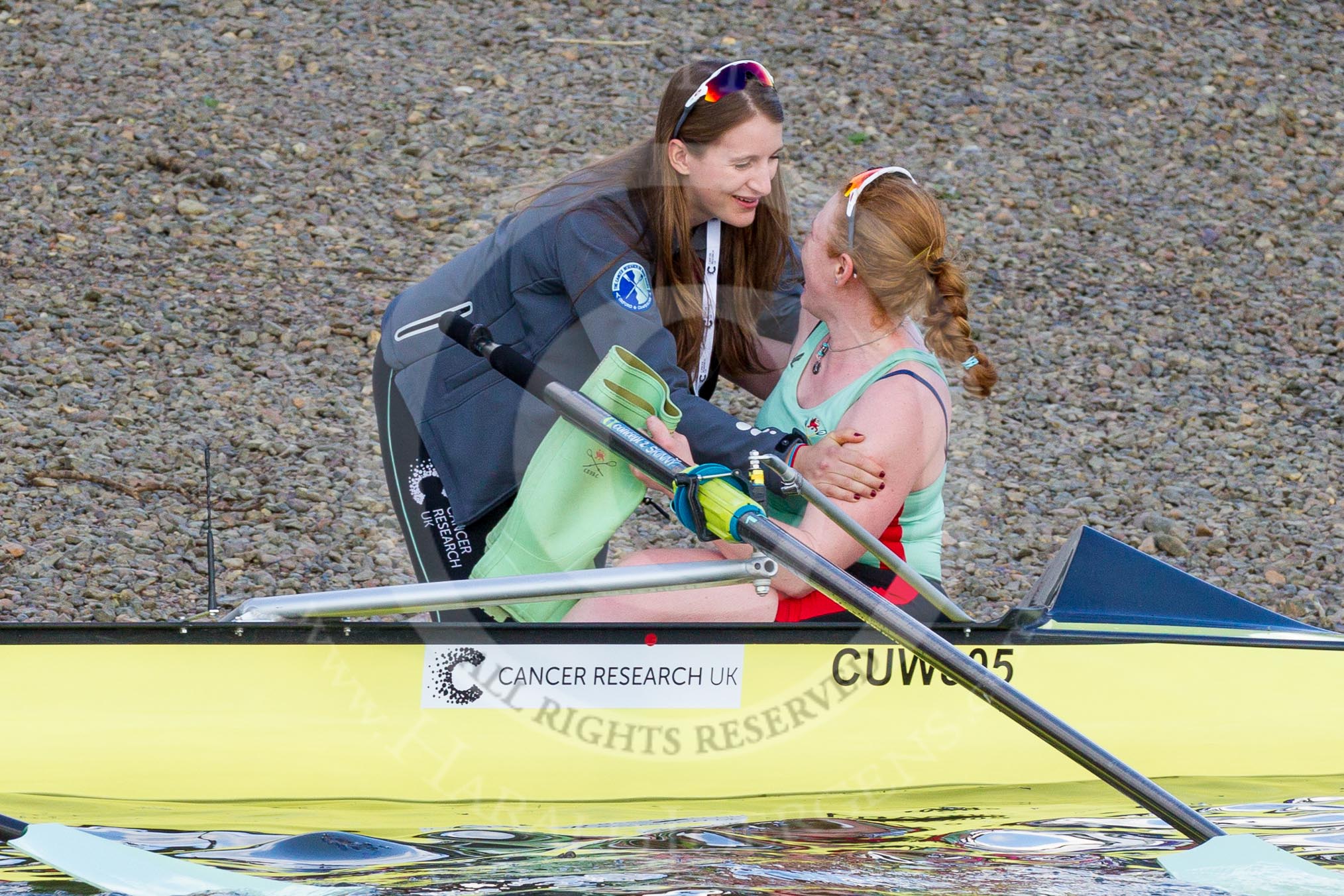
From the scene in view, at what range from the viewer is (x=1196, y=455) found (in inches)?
295

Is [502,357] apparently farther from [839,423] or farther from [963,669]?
[963,669]

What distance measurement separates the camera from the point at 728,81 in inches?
131

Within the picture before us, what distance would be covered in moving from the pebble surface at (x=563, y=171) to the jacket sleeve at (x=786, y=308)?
0.91m

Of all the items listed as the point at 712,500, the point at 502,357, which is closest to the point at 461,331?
the point at 502,357

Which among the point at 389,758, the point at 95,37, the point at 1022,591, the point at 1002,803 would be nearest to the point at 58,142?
the point at 95,37

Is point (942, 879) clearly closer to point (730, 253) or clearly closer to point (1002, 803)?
point (1002, 803)

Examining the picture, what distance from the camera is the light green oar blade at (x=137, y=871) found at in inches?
113

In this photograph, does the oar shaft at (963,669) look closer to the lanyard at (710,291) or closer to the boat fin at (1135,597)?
the boat fin at (1135,597)

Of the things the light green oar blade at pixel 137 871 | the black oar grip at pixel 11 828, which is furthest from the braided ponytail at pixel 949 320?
the black oar grip at pixel 11 828

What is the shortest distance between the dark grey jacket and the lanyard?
3cm

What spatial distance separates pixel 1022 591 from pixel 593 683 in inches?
140

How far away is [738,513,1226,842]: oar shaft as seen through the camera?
9.48 feet

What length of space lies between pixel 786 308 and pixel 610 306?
695mm

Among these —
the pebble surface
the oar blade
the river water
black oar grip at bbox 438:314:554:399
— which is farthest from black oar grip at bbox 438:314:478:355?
the oar blade
